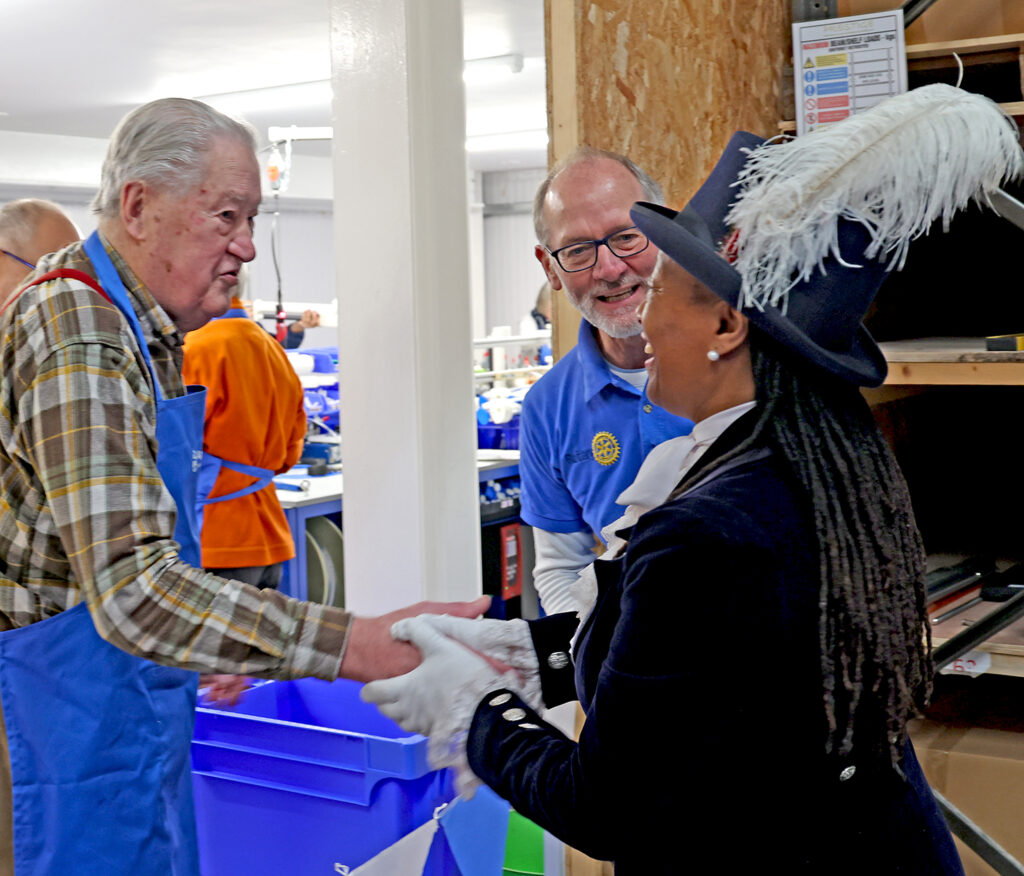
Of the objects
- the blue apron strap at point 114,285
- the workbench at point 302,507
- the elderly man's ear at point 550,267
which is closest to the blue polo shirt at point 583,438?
the elderly man's ear at point 550,267

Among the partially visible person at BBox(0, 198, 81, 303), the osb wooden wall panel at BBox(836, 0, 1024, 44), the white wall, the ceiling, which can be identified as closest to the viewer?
the osb wooden wall panel at BBox(836, 0, 1024, 44)

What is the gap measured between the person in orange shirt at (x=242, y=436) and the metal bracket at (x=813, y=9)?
87.5 inches

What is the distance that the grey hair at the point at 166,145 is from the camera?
161cm

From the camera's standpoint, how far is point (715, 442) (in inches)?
51.2

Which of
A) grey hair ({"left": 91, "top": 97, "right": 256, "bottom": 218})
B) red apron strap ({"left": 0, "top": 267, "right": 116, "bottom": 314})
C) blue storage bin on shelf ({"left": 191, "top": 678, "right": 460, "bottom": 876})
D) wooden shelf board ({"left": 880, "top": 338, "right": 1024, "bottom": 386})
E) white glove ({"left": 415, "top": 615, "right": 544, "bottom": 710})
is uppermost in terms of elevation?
grey hair ({"left": 91, "top": 97, "right": 256, "bottom": 218})

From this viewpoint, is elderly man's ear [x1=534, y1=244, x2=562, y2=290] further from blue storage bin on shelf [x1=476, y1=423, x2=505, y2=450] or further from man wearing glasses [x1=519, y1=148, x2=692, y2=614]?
blue storage bin on shelf [x1=476, y1=423, x2=505, y2=450]

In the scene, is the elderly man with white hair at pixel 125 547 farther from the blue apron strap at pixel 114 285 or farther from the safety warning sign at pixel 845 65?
the safety warning sign at pixel 845 65

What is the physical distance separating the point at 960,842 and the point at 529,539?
3991mm

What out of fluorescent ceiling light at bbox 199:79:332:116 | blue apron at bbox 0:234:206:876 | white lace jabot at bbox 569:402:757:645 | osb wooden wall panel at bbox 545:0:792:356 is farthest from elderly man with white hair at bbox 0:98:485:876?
fluorescent ceiling light at bbox 199:79:332:116

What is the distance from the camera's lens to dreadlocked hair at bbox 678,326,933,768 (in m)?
1.19

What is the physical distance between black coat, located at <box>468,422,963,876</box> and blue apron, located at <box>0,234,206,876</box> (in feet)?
2.29

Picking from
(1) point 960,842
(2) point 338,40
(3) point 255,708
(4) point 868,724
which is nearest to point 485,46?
(2) point 338,40

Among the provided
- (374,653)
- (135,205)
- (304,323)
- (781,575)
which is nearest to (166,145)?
(135,205)

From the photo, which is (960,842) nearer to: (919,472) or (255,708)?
(919,472)
